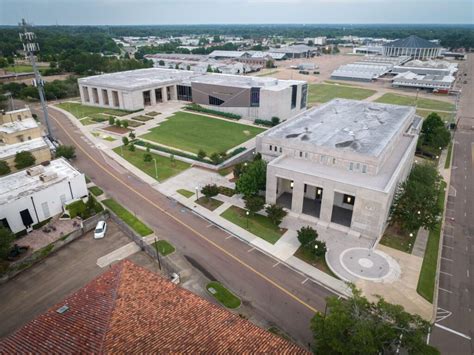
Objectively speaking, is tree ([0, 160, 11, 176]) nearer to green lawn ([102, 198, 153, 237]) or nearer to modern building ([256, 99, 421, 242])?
green lawn ([102, 198, 153, 237])

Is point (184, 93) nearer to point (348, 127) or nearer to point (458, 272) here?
point (348, 127)

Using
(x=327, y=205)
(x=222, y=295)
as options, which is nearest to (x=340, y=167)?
(x=327, y=205)

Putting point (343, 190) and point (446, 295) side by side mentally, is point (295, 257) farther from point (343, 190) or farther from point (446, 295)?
point (446, 295)

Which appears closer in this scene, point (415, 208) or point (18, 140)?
point (415, 208)

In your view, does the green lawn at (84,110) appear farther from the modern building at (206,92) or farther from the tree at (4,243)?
the tree at (4,243)

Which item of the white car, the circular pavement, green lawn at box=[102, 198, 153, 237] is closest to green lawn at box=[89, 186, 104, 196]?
green lawn at box=[102, 198, 153, 237]

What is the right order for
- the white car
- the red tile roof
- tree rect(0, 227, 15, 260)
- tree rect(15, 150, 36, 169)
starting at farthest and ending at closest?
1. tree rect(15, 150, 36, 169)
2. the white car
3. tree rect(0, 227, 15, 260)
4. the red tile roof
